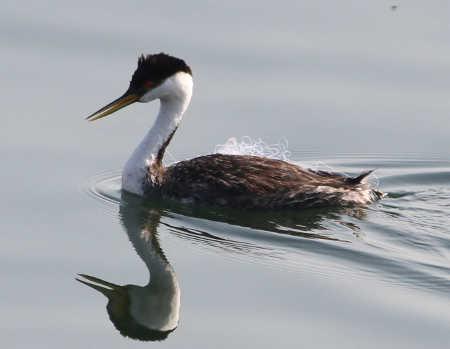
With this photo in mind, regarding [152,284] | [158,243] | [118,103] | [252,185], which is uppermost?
[118,103]

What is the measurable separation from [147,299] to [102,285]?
0.35 m

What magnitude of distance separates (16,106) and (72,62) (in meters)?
1.26

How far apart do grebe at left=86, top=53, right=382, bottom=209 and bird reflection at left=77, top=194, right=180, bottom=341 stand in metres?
1.00

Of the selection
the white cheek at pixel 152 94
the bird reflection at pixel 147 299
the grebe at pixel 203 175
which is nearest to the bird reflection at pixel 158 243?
the bird reflection at pixel 147 299

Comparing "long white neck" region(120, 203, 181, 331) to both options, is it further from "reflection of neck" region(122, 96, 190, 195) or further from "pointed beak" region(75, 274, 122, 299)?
"reflection of neck" region(122, 96, 190, 195)

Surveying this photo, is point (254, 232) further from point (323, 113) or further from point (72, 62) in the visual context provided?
point (72, 62)

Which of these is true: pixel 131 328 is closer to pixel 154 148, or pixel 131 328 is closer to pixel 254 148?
pixel 154 148

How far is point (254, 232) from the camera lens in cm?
1150

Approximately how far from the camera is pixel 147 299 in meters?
10.1

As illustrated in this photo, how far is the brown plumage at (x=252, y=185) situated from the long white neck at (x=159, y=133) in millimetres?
126

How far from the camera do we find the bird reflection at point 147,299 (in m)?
9.59

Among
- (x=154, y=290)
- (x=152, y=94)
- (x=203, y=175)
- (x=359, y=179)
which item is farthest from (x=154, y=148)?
(x=154, y=290)

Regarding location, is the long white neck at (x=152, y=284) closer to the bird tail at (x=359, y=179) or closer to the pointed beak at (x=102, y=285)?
the pointed beak at (x=102, y=285)

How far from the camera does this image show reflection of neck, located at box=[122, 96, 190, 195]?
12.4 metres
